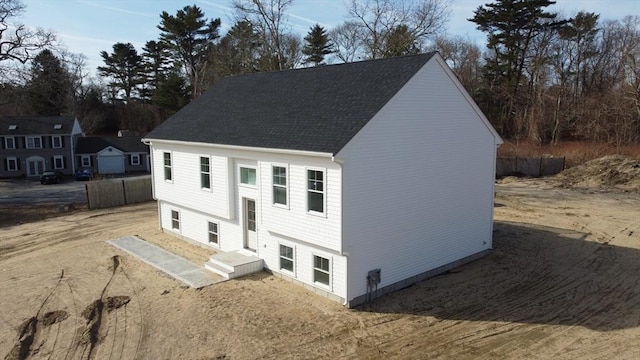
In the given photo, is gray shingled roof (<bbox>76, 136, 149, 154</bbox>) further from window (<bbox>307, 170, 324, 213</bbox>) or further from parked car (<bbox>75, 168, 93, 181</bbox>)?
window (<bbox>307, 170, 324, 213</bbox>)

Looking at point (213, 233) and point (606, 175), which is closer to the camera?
point (213, 233)

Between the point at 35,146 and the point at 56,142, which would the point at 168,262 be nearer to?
the point at 56,142

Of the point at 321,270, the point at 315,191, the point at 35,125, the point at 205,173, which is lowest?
the point at 321,270

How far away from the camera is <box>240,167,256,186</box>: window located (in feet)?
49.8

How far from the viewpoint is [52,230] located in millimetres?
22906

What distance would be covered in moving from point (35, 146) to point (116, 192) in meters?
25.5

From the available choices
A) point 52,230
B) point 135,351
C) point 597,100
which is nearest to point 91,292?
point 135,351

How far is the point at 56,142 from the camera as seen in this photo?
47.7 metres

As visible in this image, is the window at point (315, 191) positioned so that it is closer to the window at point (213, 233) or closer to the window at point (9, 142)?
the window at point (213, 233)

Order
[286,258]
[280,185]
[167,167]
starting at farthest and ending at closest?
1. [167,167]
2. [286,258]
3. [280,185]

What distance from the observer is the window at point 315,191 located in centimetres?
1238

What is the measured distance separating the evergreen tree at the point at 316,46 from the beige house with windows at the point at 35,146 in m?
28.2

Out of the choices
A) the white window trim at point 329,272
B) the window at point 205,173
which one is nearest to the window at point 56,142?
the window at point 205,173

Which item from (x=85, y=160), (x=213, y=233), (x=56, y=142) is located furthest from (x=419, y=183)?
(x=56, y=142)
